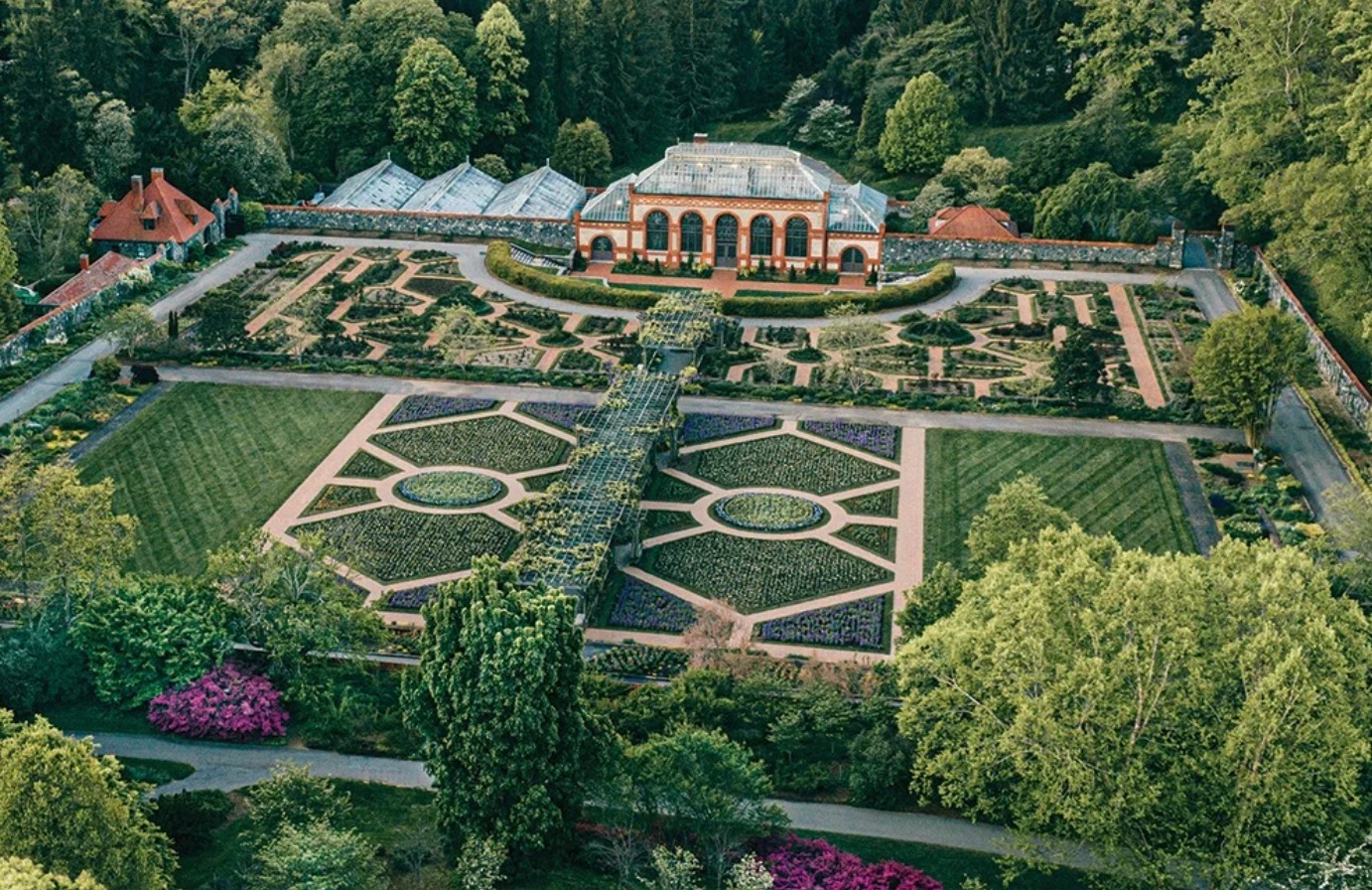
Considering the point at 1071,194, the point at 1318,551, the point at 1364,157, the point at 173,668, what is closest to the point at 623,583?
the point at 173,668

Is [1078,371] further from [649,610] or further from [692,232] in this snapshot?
[692,232]

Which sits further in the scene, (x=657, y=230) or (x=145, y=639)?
(x=657, y=230)

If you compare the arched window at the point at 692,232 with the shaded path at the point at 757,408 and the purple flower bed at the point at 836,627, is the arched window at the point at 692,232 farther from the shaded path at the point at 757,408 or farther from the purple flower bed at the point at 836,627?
the purple flower bed at the point at 836,627

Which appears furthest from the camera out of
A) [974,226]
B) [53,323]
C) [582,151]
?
[582,151]

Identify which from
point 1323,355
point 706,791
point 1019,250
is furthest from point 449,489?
point 1019,250

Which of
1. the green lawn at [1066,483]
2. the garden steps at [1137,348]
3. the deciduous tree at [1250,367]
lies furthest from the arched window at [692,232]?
the deciduous tree at [1250,367]
